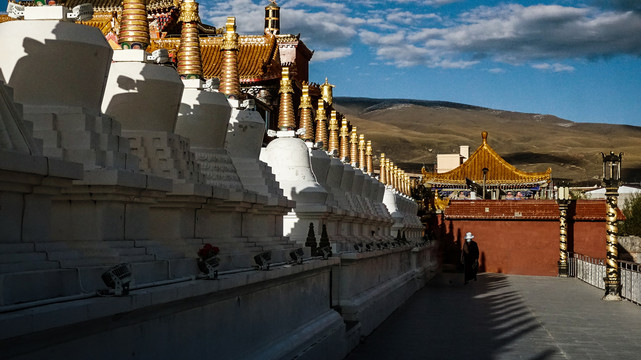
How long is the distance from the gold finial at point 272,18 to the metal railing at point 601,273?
1640cm

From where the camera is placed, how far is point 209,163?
12.0 meters

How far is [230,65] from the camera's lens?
14508 mm

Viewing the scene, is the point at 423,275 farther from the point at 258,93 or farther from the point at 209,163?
the point at 209,163

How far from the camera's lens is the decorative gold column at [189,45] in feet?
39.8

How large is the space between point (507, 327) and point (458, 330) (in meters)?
1.45

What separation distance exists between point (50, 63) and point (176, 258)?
209cm

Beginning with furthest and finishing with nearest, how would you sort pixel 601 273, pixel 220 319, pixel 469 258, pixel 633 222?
pixel 633 222
pixel 469 258
pixel 601 273
pixel 220 319

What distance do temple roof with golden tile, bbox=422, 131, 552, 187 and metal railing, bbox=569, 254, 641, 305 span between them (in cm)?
2291

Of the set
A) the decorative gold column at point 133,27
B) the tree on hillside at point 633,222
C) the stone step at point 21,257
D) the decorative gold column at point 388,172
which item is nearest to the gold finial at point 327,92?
the decorative gold column at point 388,172

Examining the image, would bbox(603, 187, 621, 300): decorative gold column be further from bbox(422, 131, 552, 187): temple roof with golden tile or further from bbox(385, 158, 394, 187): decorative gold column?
bbox(422, 131, 552, 187): temple roof with golden tile

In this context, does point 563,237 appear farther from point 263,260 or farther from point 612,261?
point 263,260

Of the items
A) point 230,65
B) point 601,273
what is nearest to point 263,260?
point 230,65

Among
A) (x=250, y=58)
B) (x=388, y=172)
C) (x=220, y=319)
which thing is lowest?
(x=220, y=319)

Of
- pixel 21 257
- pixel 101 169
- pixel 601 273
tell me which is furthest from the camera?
pixel 601 273
